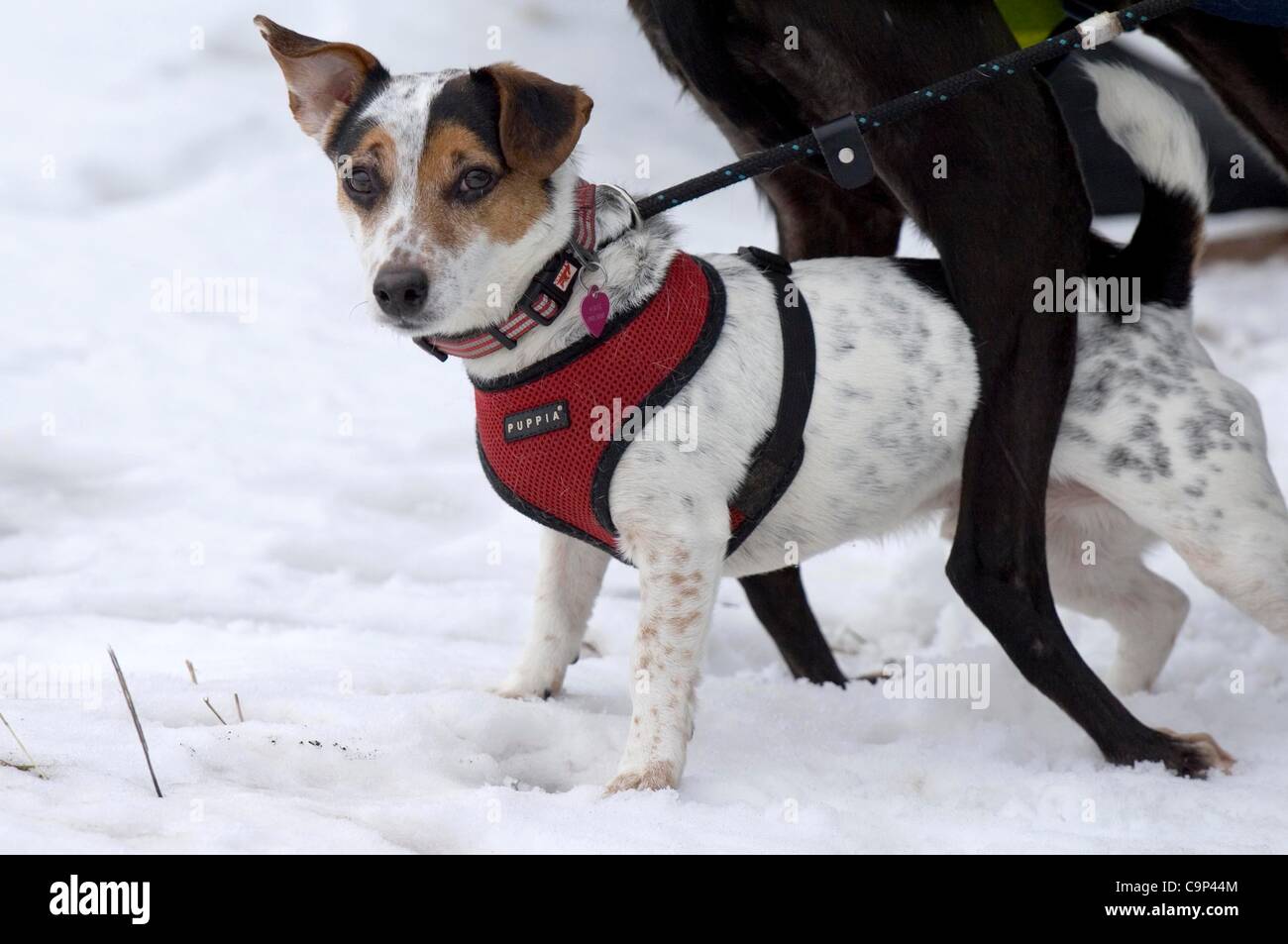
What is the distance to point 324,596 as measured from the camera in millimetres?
3910

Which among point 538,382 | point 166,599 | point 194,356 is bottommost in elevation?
point 166,599

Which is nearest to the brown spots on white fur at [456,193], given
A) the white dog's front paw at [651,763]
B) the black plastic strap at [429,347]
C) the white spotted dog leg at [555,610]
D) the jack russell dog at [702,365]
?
the jack russell dog at [702,365]

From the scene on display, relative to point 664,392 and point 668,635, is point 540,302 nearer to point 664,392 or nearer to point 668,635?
point 664,392

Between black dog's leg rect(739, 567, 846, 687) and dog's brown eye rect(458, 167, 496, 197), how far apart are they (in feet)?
3.94

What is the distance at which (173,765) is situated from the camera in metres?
2.35

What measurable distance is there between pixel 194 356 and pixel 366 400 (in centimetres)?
71

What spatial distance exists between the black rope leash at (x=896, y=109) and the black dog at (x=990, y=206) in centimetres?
6

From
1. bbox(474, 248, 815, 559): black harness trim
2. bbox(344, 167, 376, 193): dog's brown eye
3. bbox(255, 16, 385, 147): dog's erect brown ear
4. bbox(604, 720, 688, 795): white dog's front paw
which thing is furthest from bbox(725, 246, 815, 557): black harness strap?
bbox(255, 16, 385, 147): dog's erect brown ear

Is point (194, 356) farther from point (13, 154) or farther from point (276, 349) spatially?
point (13, 154)

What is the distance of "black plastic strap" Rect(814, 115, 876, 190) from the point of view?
2520 mm

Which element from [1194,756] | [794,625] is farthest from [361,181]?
[1194,756]

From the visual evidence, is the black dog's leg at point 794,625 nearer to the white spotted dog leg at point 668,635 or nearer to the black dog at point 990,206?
the black dog at point 990,206

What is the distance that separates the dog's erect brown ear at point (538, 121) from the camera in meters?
2.43

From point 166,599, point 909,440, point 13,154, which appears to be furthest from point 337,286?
point 909,440
